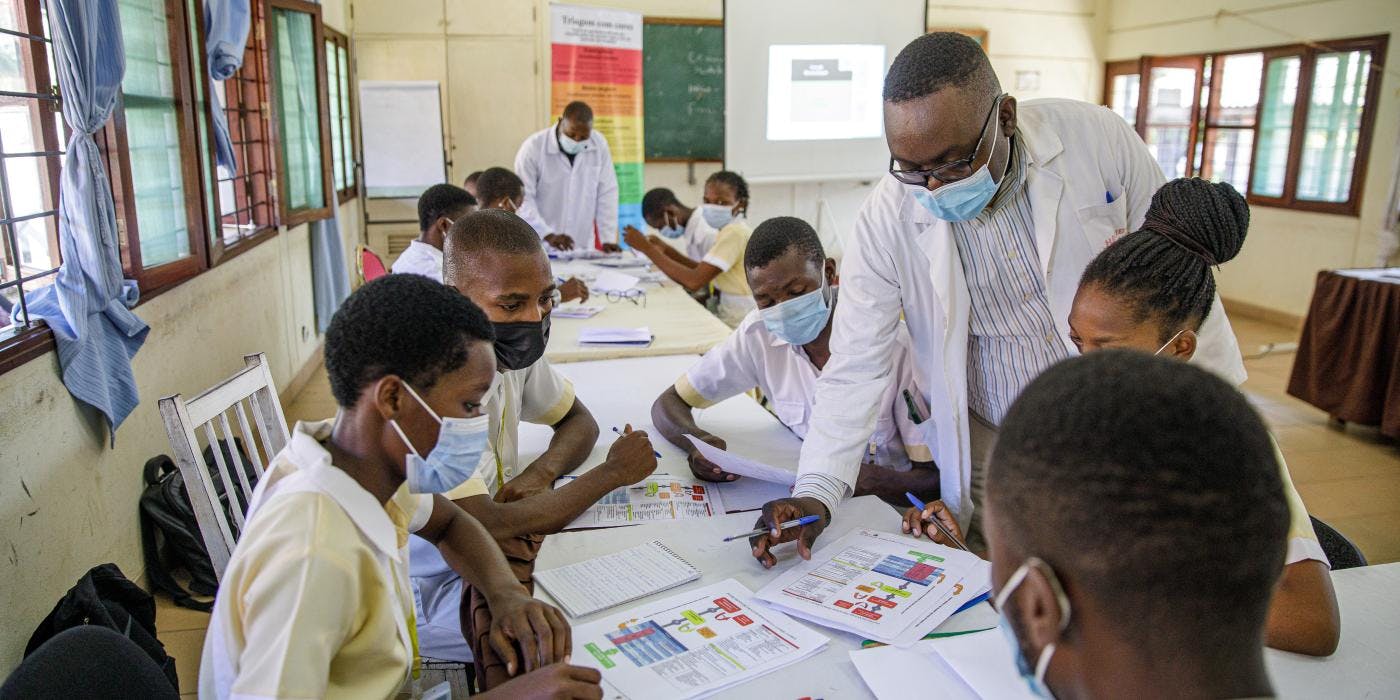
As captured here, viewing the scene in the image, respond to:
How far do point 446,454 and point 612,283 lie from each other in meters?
3.04

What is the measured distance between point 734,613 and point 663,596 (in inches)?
4.8

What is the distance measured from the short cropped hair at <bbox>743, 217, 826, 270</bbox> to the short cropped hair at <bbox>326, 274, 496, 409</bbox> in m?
1.13

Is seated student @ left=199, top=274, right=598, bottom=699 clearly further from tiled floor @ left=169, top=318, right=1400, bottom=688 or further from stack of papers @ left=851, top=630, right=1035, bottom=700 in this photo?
tiled floor @ left=169, top=318, right=1400, bottom=688

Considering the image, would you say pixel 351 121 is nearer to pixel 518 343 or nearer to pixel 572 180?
pixel 572 180

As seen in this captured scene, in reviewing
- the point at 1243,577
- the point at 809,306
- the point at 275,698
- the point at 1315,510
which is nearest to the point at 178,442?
the point at 275,698

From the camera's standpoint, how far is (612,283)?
414cm

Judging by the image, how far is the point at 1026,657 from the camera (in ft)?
2.47

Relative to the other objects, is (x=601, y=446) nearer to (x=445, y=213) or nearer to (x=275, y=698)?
(x=275, y=698)

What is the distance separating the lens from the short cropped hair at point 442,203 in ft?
11.0

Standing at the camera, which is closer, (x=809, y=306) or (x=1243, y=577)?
(x=1243, y=577)

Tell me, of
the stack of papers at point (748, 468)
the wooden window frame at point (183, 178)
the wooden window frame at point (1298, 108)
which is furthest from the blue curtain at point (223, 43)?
the wooden window frame at point (1298, 108)

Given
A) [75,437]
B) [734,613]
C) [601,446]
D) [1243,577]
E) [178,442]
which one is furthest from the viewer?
[75,437]

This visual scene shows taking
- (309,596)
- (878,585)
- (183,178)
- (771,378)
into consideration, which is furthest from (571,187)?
(309,596)

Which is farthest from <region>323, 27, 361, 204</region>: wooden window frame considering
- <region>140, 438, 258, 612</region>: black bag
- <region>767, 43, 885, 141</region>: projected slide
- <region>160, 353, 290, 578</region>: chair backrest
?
<region>160, 353, 290, 578</region>: chair backrest
